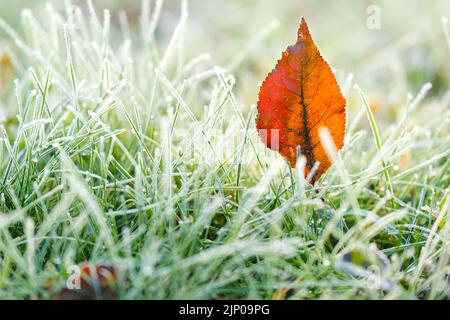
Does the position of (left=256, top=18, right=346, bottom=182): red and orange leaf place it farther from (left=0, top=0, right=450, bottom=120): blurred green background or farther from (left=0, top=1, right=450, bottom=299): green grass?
(left=0, top=0, right=450, bottom=120): blurred green background

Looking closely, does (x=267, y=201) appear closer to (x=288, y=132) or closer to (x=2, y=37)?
(x=288, y=132)

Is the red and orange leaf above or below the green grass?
above

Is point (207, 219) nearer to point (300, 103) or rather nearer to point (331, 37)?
point (300, 103)

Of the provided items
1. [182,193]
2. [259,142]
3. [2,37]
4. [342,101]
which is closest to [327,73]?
[342,101]

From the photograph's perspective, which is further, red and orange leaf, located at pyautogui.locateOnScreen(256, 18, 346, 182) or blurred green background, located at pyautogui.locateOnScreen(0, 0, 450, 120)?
blurred green background, located at pyautogui.locateOnScreen(0, 0, 450, 120)

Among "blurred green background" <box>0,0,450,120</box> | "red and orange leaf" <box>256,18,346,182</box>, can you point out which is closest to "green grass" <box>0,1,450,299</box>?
"red and orange leaf" <box>256,18,346,182</box>

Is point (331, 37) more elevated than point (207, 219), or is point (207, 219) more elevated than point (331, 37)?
point (331, 37)

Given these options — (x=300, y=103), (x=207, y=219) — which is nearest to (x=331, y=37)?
(x=300, y=103)

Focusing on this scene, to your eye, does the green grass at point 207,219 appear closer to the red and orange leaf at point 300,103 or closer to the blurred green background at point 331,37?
the red and orange leaf at point 300,103
